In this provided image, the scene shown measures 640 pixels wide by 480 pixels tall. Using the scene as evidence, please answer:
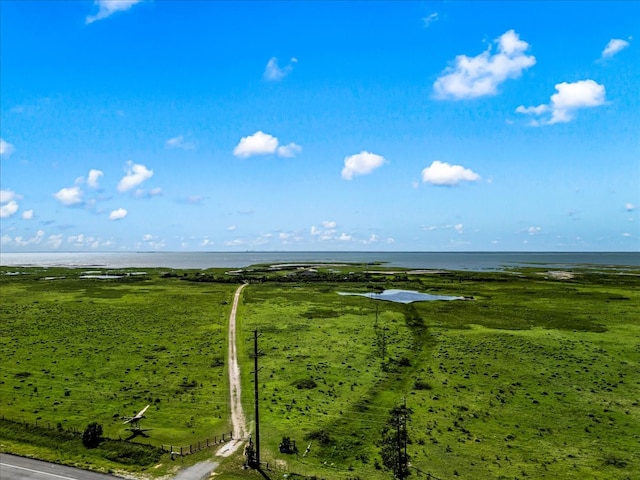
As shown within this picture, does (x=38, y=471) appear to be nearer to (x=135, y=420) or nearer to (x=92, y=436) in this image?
(x=92, y=436)

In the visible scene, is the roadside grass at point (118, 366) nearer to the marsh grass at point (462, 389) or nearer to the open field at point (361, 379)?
the open field at point (361, 379)

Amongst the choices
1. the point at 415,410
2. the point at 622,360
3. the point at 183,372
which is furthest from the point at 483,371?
the point at 183,372

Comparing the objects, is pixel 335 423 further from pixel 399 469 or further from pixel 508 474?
pixel 508 474

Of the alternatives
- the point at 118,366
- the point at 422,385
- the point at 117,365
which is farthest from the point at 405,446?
the point at 117,365

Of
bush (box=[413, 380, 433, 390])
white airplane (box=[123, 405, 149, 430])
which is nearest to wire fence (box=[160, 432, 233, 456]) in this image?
white airplane (box=[123, 405, 149, 430])

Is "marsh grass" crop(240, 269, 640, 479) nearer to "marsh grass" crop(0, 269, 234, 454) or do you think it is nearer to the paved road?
"marsh grass" crop(0, 269, 234, 454)
